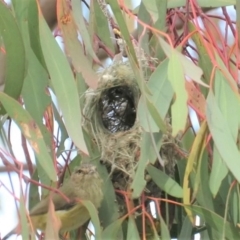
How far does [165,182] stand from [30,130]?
351mm

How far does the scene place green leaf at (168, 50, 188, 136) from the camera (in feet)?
3.55

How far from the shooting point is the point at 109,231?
1327 millimetres

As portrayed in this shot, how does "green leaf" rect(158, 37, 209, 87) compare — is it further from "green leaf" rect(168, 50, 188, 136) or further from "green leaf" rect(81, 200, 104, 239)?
"green leaf" rect(81, 200, 104, 239)

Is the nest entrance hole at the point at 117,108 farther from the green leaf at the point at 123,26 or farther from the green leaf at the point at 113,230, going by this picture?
the green leaf at the point at 123,26

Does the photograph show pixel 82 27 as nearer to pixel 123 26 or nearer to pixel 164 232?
pixel 123 26

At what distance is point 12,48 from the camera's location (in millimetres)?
1208

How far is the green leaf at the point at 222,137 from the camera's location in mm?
1153

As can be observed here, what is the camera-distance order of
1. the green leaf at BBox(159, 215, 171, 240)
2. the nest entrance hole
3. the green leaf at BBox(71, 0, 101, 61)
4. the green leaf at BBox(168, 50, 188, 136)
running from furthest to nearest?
the nest entrance hole, the green leaf at BBox(159, 215, 171, 240), the green leaf at BBox(71, 0, 101, 61), the green leaf at BBox(168, 50, 188, 136)

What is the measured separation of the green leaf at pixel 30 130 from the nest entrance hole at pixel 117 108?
0.51m

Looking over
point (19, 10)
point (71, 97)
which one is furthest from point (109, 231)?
point (19, 10)

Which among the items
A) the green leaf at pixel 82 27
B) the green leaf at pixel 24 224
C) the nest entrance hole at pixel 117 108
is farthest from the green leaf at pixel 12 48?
the nest entrance hole at pixel 117 108

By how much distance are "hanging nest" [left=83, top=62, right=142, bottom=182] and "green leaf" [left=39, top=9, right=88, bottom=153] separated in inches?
13.7

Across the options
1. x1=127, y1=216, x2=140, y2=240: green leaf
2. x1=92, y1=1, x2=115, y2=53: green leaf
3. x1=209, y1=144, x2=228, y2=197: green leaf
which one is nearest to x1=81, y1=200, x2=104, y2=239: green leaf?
x1=127, y1=216, x2=140, y2=240: green leaf

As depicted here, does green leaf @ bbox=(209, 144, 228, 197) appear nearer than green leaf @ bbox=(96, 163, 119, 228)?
Yes
